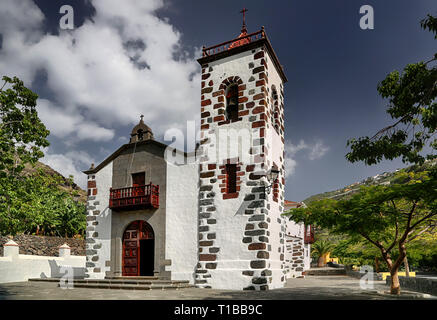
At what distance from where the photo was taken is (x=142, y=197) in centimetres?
1421

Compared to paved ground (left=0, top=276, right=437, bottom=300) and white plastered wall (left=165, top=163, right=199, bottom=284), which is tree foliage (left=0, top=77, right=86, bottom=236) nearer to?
paved ground (left=0, top=276, right=437, bottom=300)

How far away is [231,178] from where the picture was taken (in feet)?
43.5

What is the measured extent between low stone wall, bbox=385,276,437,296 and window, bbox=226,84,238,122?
8017 millimetres

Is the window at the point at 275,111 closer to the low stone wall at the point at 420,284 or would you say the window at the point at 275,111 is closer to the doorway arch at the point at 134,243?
the doorway arch at the point at 134,243

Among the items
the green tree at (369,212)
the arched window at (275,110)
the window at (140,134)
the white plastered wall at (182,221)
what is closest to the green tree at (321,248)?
the arched window at (275,110)

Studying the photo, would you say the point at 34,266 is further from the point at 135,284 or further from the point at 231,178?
the point at 231,178

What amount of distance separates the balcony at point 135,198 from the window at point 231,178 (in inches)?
114

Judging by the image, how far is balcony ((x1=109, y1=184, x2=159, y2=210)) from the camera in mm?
14094

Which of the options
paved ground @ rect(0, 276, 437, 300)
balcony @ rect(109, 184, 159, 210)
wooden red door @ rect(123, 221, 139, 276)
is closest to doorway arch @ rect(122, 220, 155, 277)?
wooden red door @ rect(123, 221, 139, 276)

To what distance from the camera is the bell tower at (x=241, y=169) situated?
12203mm

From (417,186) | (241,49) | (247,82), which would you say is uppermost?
(241,49)
